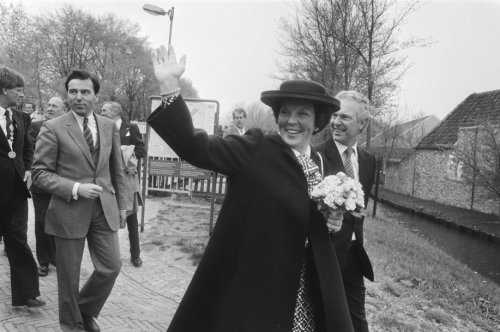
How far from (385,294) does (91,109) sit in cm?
470

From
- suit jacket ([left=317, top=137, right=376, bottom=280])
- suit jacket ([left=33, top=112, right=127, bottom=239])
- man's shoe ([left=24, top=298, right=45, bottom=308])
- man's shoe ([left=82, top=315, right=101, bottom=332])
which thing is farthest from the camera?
man's shoe ([left=24, top=298, right=45, bottom=308])

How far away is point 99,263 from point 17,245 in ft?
3.28

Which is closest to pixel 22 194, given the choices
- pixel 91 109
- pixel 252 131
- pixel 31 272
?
pixel 31 272

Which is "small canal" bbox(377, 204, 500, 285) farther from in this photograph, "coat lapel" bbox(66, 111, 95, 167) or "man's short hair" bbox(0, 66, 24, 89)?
"man's short hair" bbox(0, 66, 24, 89)

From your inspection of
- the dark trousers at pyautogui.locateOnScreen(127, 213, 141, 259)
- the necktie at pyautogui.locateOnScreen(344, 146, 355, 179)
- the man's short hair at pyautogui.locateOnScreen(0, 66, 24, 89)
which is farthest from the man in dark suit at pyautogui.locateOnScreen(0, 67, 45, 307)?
the necktie at pyautogui.locateOnScreen(344, 146, 355, 179)

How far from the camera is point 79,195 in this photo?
11.2 feet

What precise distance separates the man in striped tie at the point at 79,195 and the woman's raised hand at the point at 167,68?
1.59m

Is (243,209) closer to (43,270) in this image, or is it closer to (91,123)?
(91,123)

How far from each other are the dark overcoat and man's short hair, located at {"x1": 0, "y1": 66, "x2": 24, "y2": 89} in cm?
286

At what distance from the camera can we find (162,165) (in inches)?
348

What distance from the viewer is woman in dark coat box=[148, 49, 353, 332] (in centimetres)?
221

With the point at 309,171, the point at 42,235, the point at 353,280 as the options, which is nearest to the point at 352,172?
the point at 353,280

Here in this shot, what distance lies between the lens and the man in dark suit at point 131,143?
19.7 feet

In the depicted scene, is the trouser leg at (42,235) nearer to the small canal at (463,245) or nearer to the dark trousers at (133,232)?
the dark trousers at (133,232)
